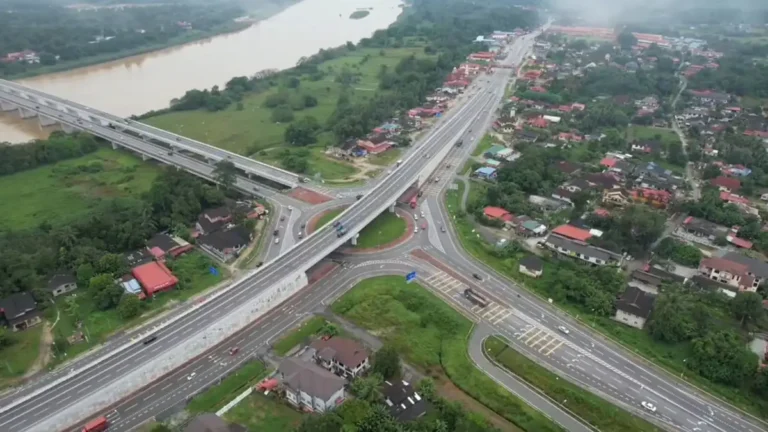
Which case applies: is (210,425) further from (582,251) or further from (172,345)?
(582,251)

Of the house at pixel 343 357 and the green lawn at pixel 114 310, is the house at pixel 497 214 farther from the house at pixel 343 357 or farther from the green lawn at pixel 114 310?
the green lawn at pixel 114 310

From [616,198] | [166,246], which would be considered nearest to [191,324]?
[166,246]

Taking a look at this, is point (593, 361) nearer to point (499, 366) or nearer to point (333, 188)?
point (499, 366)

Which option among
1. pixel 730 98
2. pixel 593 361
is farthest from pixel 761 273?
pixel 730 98

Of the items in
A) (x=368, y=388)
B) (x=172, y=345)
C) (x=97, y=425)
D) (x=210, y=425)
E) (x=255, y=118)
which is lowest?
(x=97, y=425)

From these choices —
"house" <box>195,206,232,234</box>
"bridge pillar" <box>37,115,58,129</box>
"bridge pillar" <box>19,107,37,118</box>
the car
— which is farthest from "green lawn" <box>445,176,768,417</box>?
"bridge pillar" <box>19,107,37,118</box>

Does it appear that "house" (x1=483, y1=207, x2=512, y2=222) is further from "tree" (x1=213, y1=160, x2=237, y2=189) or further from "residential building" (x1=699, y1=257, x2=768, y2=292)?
"tree" (x1=213, y1=160, x2=237, y2=189)

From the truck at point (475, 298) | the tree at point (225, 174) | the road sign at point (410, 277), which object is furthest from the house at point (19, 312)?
the truck at point (475, 298)
